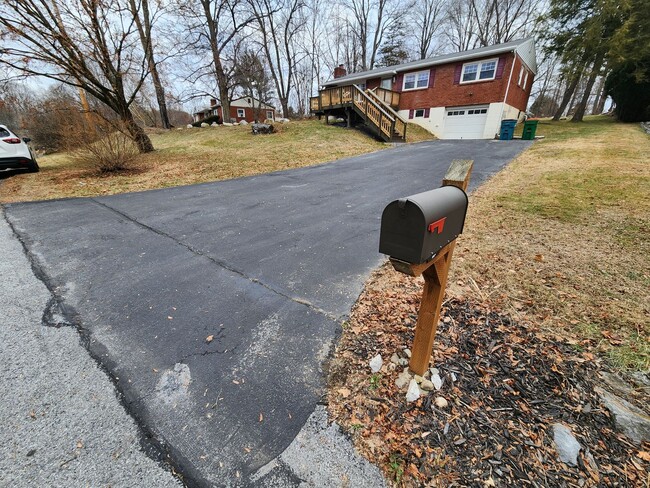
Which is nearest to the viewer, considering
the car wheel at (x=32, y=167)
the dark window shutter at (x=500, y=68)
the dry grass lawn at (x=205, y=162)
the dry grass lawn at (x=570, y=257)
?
the dry grass lawn at (x=570, y=257)

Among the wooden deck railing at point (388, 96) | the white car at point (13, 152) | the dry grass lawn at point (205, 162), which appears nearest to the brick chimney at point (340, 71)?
the wooden deck railing at point (388, 96)

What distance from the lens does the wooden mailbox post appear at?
1626mm

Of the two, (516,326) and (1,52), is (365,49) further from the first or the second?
(516,326)

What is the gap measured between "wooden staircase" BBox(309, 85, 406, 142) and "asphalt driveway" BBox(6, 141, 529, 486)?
10.3 metres

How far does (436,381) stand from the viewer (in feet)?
5.92

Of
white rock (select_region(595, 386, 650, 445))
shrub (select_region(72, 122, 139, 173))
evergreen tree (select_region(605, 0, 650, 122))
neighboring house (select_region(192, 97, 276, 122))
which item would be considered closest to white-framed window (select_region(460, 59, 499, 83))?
evergreen tree (select_region(605, 0, 650, 122))

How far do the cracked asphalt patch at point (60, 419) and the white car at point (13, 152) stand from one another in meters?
9.25

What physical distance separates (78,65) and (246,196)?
8.31 m

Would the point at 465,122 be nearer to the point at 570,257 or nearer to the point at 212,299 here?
the point at 570,257

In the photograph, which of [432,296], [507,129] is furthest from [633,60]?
[432,296]

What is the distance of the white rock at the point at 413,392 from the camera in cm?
172

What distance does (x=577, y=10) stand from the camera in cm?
1867

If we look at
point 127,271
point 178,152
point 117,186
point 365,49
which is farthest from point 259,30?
point 127,271

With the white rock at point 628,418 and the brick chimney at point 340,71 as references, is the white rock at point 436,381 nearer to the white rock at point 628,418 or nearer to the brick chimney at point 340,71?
the white rock at point 628,418
